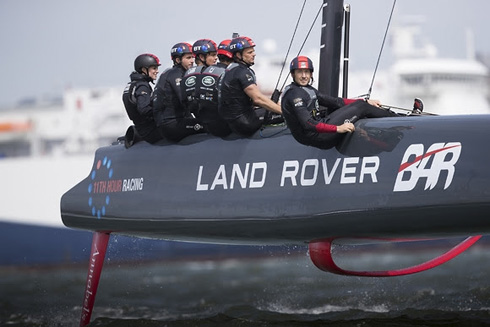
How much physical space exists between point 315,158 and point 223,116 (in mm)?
934

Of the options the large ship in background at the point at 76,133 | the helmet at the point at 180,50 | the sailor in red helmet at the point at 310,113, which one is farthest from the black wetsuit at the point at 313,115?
the large ship in background at the point at 76,133

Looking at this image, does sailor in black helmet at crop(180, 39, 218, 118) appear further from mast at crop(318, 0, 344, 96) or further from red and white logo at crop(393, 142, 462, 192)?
red and white logo at crop(393, 142, 462, 192)

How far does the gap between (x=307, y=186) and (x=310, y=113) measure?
1.67ft

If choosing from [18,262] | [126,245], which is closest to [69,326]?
[126,245]

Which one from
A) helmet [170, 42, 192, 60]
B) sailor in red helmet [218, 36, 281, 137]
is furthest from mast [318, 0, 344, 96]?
helmet [170, 42, 192, 60]

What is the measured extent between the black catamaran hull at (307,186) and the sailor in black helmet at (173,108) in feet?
0.37

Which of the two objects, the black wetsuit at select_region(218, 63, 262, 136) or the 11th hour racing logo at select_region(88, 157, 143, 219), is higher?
the black wetsuit at select_region(218, 63, 262, 136)

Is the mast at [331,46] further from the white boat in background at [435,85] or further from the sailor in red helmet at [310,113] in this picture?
the white boat in background at [435,85]

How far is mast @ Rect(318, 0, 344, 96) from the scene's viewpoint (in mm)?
7957

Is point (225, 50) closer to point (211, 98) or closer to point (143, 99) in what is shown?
point (211, 98)

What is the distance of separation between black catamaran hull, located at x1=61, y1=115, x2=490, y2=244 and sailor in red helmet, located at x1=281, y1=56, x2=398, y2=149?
0.37 ft

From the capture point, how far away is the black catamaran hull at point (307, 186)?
623 cm

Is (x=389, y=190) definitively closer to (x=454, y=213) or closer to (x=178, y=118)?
(x=454, y=213)

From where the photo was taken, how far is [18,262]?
22844mm
